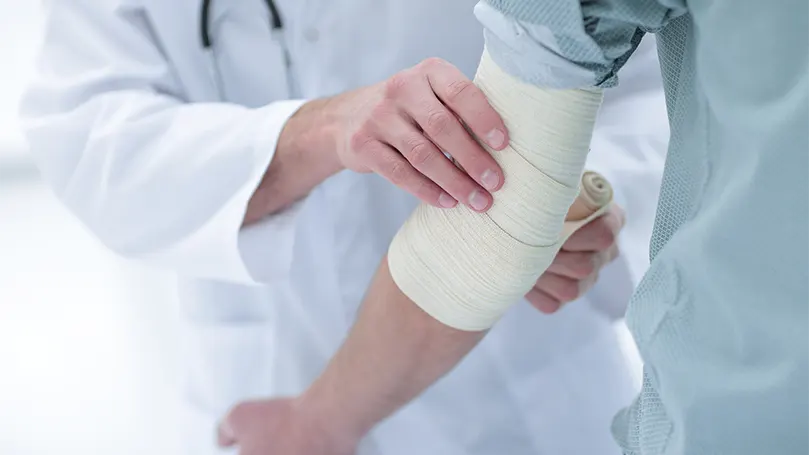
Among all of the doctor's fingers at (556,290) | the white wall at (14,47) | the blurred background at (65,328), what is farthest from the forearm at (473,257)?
the white wall at (14,47)

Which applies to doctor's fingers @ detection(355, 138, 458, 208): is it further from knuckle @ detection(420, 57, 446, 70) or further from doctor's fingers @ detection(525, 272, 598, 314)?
doctor's fingers @ detection(525, 272, 598, 314)

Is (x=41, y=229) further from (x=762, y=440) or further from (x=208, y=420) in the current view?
(x=762, y=440)

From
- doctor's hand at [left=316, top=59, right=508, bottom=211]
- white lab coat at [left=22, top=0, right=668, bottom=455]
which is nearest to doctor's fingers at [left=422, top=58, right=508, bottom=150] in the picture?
doctor's hand at [left=316, top=59, right=508, bottom=211]

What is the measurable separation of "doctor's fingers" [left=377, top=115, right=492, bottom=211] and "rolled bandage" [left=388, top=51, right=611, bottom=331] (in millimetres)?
17

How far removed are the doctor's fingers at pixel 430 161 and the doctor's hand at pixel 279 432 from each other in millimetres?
373

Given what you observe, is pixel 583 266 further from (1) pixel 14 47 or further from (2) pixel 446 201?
(1) pixel 14 47

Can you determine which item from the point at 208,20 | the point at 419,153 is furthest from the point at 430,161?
the point at 208,20

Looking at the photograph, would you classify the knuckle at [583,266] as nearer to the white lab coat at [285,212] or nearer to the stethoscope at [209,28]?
the white lab coat at [285,212]

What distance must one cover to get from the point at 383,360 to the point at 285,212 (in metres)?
0.22

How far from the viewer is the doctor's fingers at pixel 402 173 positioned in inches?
28.5

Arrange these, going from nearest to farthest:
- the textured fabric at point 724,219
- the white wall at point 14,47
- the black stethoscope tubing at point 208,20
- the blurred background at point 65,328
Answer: the textured fabric at point 724,219, the black stethoscope tubing at point 208,20, the blurred background at point 65,328, the white wall at point 14,47

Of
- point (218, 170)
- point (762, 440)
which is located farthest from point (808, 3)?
point (218, 170)

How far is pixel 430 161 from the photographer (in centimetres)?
72

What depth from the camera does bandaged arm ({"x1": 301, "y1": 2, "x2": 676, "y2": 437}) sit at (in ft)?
2.13
